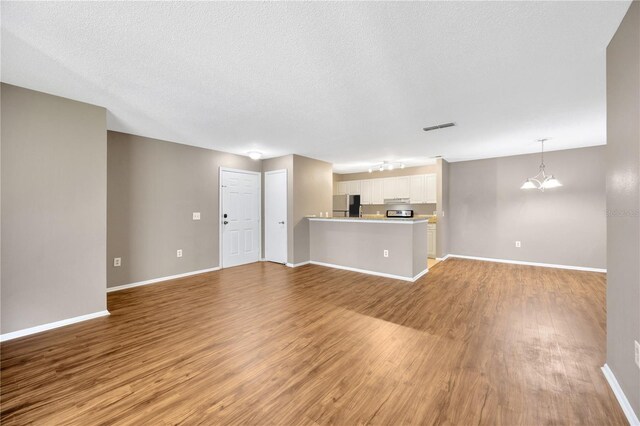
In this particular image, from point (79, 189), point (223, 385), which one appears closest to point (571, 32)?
point (223, 385)

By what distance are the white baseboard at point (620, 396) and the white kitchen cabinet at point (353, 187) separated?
648cm

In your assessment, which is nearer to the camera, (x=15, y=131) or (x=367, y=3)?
(x=367, y=3)

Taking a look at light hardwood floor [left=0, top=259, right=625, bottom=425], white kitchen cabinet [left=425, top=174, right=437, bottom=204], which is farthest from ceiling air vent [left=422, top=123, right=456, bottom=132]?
white kitchen cabinet [left=425, top=174, right=437, bottom=204]

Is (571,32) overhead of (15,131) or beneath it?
overhead

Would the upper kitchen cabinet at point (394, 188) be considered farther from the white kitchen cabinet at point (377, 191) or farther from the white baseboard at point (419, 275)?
the white baseboard at point (419, 275)

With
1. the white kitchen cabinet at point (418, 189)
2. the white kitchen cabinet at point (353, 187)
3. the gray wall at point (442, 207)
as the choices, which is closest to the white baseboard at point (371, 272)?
the gray wall at point (442, 207)

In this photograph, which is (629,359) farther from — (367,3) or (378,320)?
(367,3)

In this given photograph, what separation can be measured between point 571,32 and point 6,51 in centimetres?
420

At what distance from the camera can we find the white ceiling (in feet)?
5.12

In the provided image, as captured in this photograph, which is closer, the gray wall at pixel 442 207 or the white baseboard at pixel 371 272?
the white baseboard at pixel 371 272

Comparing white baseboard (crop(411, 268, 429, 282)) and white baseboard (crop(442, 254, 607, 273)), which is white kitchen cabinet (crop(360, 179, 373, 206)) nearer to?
white baseboard (crop(442, 254, 607, 273))

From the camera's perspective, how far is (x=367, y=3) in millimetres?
1479

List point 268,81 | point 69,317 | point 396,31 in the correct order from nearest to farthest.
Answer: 1. point 396,31
2. point 268,81
3. point 69,317

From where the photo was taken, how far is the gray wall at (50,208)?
2.41 metres
